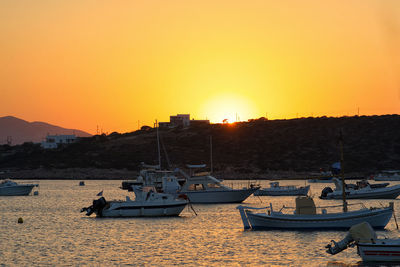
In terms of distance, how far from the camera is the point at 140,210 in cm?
5188

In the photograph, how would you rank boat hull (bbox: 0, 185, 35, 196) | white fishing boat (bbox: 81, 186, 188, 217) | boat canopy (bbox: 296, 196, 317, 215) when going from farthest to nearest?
boat hull (bbox: 0, 185, 35, 196)
white fishing boat (bbox: 81, 186, 188, 217)
boat canopy (bbox: 296, 196, 317, 215)

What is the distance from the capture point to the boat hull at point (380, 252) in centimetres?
2872

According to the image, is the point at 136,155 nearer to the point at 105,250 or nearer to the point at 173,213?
the point at 173,213

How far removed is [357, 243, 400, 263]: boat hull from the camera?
28719mm

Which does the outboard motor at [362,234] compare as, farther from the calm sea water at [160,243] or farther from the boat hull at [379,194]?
the boat hull at [379,194]

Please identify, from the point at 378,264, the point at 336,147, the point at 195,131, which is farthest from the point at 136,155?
the point at 378,264

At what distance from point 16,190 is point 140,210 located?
40948mm

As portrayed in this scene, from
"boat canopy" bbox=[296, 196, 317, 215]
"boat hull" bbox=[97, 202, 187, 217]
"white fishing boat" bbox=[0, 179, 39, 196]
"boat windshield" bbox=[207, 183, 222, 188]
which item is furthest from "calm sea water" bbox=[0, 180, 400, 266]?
"white fishing boat" bbox=[0, 179, 39, 196]

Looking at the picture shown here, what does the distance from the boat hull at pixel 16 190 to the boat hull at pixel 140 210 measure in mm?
38342

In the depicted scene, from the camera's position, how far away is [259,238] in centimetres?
3950

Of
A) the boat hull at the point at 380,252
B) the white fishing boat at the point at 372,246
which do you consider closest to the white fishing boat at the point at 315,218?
the white fishing boat at the point at 372,246

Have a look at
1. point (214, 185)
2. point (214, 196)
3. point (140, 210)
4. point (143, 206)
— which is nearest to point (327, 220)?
point (143, 206)

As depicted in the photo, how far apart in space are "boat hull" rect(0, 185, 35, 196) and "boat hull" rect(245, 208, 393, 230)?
53453 millimetres

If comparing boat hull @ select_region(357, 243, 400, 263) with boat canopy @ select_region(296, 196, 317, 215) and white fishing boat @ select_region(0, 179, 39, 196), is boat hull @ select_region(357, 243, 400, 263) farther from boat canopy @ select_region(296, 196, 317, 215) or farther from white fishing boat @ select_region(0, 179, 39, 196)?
white fishing boat @ select_region(0, 179, 39, 196)
